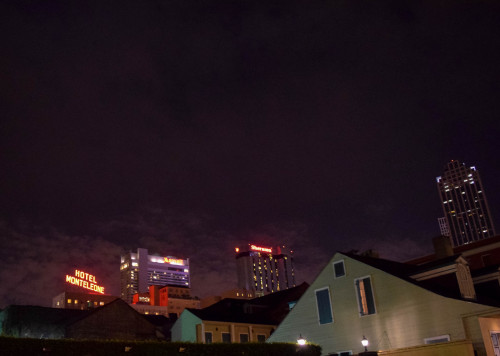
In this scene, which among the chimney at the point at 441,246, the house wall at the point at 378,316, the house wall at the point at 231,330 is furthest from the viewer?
the house wall at the point at 231,330

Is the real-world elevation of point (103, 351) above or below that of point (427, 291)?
below

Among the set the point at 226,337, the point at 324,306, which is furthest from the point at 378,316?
the point at 226,337

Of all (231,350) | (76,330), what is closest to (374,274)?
(231,350)

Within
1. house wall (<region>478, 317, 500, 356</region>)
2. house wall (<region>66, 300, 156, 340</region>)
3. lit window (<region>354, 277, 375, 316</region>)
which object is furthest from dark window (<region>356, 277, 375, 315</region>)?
house wall (<region>66, 300, 156, 340</region>)

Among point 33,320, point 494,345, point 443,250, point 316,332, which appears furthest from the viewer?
point 33,320

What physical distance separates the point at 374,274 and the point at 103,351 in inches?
749

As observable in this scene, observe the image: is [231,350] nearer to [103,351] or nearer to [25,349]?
[103,351]

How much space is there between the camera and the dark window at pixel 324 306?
35250mm

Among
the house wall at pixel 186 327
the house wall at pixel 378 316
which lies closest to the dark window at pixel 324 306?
the house wall at pixel 378 316

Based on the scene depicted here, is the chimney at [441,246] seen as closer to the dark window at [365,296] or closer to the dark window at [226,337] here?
the dark window at [365,296]

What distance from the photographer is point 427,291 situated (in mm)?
29812

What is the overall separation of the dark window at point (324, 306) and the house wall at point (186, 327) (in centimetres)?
1628

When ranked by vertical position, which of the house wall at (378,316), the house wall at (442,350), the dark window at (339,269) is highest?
the dark window at (339,269)

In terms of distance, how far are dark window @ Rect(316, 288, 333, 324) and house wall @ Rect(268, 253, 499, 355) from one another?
32cm
